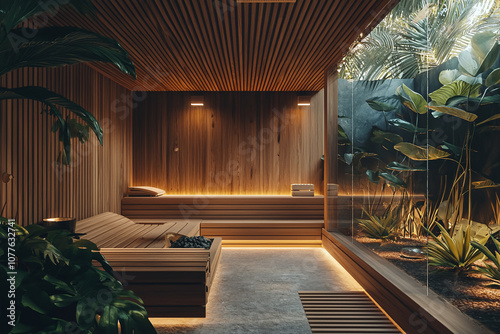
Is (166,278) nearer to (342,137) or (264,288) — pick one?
(264,288)

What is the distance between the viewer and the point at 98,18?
9.81 ft

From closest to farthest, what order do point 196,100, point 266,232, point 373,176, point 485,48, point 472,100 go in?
point 485,48
point 472,100
point 373,176
point 266,232
point 196,100

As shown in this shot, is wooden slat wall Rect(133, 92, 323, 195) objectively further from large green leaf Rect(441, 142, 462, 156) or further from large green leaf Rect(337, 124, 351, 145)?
large green leaf Rect(441, 142, 462, 156)

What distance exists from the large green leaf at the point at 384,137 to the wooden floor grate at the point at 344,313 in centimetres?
140

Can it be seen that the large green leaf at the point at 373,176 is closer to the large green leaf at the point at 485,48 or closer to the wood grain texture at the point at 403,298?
the wood grain texture at the point at 403,298

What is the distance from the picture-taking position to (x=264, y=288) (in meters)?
3.19

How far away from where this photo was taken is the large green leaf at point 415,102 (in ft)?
7.88

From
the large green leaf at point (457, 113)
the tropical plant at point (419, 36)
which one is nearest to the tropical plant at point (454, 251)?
the large green leaf at point (457, 113)

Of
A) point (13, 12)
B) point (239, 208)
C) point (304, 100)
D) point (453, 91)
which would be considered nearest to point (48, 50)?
point (13, 12)

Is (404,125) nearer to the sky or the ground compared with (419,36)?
nearer to the ground

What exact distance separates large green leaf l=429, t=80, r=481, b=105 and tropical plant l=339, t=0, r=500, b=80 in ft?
0.67

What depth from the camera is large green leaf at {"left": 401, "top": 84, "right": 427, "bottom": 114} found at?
2402 mm

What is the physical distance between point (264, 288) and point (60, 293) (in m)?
2.09

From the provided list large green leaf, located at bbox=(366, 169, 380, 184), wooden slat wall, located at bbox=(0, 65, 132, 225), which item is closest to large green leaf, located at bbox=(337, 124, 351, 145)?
large green leaf, located at bbox=(366, 169, 380, 184)
